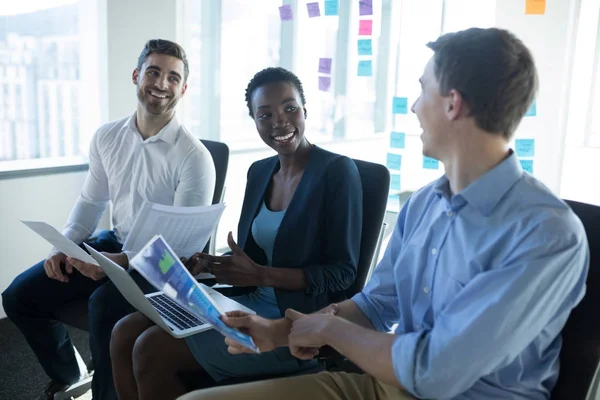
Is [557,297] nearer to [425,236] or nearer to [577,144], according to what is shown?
[425,236]

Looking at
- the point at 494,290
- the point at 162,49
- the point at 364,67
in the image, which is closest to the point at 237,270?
the point at 494,290

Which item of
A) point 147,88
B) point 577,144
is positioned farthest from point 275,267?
point 577,144

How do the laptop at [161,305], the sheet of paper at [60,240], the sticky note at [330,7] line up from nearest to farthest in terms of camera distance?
the laptop at [161,305], the sheet of paper at [60,240], the sticky note at [330,7]

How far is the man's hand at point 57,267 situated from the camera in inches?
70.2

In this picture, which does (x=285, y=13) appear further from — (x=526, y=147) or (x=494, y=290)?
(x=494, y=290)

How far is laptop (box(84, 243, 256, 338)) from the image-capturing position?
1.21 meters

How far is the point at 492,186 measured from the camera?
3.14 feet

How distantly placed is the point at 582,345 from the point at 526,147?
2.03m

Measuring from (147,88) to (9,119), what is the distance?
4.00 ft

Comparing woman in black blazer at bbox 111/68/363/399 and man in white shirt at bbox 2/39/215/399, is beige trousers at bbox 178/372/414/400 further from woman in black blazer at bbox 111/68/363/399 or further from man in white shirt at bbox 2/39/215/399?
man in white shirt at bbox 2/39/215/399

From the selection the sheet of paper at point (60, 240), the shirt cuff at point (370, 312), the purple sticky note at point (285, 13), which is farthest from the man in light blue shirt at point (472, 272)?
the purple sticky note at point (285, 13)

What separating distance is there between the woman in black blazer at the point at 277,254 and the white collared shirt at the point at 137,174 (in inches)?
10.2

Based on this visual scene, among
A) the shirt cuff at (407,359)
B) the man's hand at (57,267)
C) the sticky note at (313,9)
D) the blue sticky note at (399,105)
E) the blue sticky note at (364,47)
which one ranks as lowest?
the man's hand at (57,267)

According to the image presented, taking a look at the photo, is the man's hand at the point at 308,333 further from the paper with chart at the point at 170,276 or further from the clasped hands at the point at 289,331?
the paper with chart at the point at 170,276
